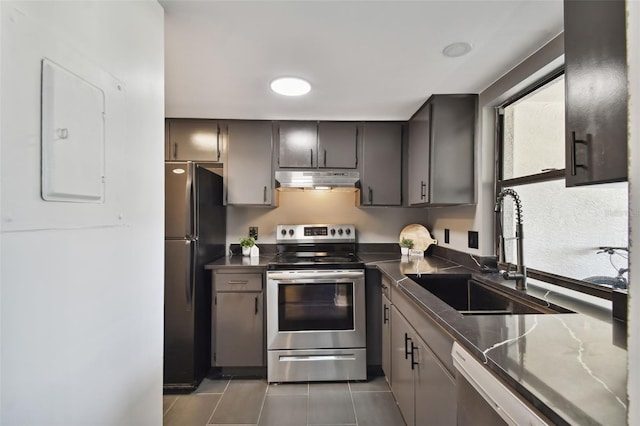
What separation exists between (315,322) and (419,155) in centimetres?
165

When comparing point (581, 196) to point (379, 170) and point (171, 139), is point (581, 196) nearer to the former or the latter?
point (379, 170)

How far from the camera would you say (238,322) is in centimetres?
227

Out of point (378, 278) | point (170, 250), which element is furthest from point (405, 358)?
point (170, 250)

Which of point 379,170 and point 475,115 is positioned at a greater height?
point 475,115

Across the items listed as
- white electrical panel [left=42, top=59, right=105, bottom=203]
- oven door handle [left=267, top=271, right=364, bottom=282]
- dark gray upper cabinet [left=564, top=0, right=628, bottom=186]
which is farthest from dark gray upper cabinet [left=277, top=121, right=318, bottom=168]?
dark gray upper cabinet [left=564, top=0, right=628, bottom=186]

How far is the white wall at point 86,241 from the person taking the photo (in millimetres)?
582

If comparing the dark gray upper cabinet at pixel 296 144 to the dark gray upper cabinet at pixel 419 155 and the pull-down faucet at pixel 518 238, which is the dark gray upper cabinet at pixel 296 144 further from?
the pull-down faucet at pixel 518 238

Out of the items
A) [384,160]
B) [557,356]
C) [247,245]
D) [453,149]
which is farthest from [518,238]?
[247,245]

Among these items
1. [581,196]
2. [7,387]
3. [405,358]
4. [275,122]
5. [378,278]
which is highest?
[275,122]

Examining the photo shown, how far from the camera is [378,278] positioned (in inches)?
92.0

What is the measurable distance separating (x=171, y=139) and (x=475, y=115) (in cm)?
258

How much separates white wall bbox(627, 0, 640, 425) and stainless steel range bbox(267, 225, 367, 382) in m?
1.96

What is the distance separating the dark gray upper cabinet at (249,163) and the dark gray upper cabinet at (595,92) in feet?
7.06

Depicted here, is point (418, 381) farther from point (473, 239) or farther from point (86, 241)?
point (86, 241)
